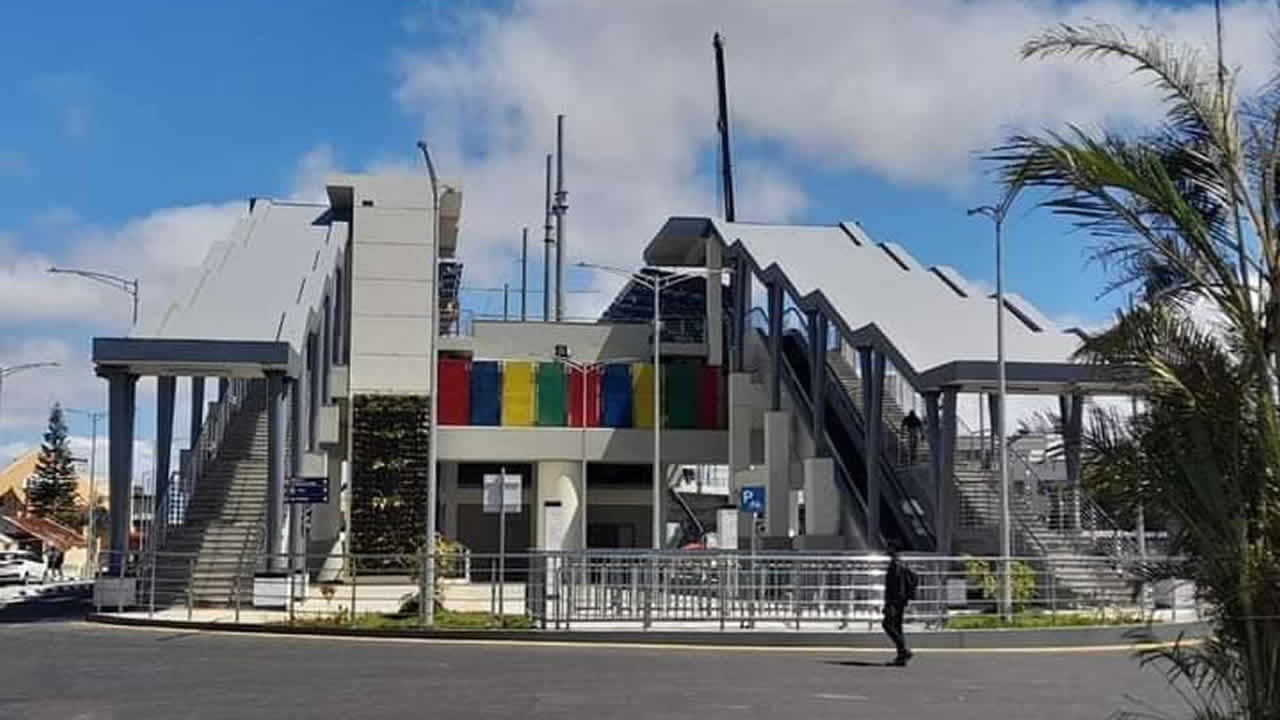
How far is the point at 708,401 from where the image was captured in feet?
183

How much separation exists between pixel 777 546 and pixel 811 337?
692 cm

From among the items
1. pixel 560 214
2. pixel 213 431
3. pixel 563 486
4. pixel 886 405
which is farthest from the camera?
pixel 560 214

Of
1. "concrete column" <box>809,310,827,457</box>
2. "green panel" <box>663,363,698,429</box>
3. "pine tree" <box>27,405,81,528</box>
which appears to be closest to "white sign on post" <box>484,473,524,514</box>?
"concrete column" <box>809,310,827,457</box>

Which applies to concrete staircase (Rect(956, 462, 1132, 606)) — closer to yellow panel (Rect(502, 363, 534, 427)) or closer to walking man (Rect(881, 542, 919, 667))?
walking man (Rect(881, 542, 919, 667))

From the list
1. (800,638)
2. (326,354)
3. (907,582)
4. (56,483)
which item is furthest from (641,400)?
(56,483)

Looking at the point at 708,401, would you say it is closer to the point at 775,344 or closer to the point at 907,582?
the point at 775,344

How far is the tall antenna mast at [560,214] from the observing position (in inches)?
3063

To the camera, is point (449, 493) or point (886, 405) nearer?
point (886, 405)

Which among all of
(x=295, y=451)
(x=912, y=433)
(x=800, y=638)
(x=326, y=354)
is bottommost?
(x=800, y=638)

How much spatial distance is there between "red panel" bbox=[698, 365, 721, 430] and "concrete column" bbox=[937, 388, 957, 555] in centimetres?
2185

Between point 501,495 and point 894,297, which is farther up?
point 894,297

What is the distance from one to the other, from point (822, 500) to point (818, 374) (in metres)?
3.82

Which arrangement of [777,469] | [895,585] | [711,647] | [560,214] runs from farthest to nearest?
[560,214], [777,469], [711,647], [895,585]

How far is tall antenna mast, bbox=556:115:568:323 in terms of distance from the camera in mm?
77812
